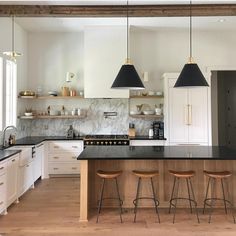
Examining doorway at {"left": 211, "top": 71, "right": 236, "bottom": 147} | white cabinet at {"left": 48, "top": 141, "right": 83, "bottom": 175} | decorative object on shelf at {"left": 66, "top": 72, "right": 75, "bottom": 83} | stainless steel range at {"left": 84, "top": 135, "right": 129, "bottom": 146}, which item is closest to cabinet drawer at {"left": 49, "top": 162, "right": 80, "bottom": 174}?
white cabinet at {"left": 48, "top": 141, "right": 83, "bottom": 175}

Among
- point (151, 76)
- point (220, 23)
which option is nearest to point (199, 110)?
point (151, 76)

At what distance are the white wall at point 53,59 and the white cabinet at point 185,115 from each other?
231cm

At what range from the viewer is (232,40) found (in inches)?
265

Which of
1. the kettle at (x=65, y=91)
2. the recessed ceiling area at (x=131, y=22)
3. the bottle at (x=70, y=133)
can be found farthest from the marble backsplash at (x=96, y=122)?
the recessed ceiling area at (x=131, y=22)

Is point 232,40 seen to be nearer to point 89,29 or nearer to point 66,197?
point 89,29

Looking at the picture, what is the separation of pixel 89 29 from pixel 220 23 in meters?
2.92

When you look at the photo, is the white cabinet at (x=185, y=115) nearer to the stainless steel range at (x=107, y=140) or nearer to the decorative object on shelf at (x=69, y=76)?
the stainless steel range at (x=107, y=140)

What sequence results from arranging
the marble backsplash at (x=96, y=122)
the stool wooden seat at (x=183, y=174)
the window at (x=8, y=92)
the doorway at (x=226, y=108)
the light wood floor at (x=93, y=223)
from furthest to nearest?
the doorway at (x=226, y=108) → the marble backsplash at (x=96, y=122) → the window at (x=8, y=92) → the stool wooden seat at (x=183, y=174) → the light wood floor at (x=93, y=223)

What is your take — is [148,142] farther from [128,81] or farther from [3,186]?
[3,186]

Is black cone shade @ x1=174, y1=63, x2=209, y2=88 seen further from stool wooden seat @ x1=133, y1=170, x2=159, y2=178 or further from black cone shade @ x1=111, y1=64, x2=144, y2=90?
stool wooden seat @ x1=133, y1=170, x2=159, y2=178

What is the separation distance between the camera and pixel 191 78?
4.09 meters

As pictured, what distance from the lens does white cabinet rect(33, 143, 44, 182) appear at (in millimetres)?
5689

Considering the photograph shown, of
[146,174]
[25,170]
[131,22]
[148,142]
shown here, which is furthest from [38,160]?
[131,22]

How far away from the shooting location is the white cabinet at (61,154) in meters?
6.29
